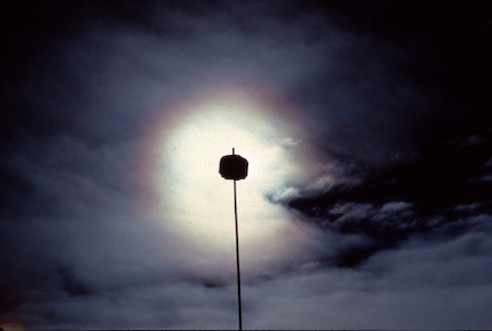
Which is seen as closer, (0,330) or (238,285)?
(238,285)

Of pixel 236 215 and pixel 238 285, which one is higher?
pixel 236 215

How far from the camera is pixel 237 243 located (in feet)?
23.5

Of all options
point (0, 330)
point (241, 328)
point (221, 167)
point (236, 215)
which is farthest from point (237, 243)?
point (0, 330)

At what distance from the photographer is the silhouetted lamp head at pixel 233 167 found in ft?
29.3

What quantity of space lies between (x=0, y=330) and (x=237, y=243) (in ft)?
127

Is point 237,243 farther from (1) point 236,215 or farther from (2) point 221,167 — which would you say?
(2) point 221,167

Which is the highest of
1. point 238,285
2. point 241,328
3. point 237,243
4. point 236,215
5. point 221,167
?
point 221,167

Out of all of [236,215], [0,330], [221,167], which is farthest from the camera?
[0,330]

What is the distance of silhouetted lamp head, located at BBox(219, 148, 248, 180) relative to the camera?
8930 millimetres

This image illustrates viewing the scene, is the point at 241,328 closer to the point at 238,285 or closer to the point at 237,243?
the point at 238,285

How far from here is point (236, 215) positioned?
7523 millimetres

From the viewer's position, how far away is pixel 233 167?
351 inches

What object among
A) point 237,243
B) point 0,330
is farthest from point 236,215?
point 0,330

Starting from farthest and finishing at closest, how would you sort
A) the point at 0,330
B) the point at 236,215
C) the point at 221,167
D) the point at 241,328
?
the point at 0,330
the point at 221,167
the point at 236,215
the point at 241,328
